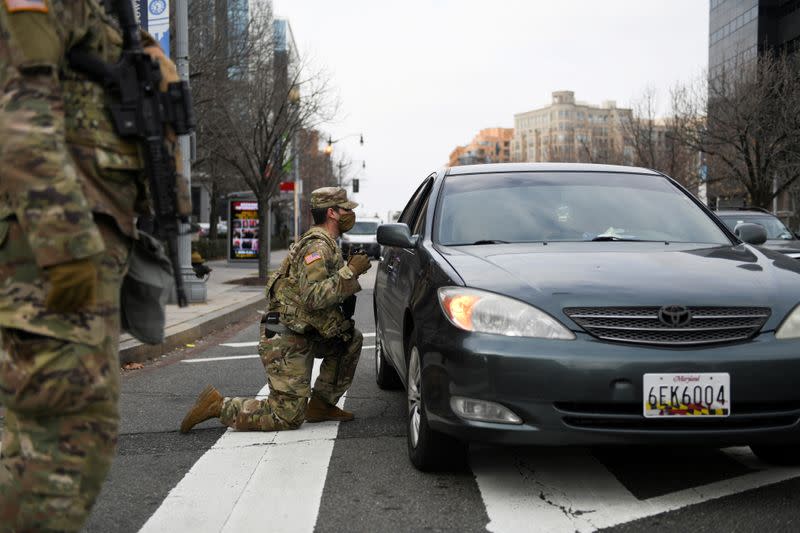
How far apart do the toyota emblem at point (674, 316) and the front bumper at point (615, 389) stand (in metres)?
0.11

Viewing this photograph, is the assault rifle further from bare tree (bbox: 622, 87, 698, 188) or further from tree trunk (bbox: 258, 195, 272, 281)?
bare tree (bbox: 622, 87, 698, 188)

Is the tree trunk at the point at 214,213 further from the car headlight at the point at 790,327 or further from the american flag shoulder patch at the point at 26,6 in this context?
the american flag shoulder patch at the point at 26,6

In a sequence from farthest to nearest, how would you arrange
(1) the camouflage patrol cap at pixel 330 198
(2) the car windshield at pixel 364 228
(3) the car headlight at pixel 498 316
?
(2) the car windshield at pixel 364 228 < (1) the camouflage patrol cap at pixel 330 198 < (3) the car headlight at pixel 498 316

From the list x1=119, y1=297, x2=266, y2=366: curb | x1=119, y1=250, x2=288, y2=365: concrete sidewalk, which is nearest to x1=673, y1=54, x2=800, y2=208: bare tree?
x1=119, y1=250, x2=288, y2=365: concrete sidewalk

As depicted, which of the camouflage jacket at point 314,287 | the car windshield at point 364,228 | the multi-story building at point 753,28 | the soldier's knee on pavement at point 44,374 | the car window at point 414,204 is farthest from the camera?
the multi-story building at point 753,28

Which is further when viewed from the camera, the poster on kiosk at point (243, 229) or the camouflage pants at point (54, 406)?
the poster on kiosk at point (243, 229)

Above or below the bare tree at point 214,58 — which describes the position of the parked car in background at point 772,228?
below

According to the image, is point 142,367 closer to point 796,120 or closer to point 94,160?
point 94,160

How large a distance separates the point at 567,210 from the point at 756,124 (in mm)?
26909

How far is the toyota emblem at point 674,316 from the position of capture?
3574 millimetres

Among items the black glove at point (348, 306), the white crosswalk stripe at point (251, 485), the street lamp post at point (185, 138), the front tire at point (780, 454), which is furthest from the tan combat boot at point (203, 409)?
the street lamp post at point (185, 138)

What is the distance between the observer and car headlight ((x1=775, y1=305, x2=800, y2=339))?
3615 mm

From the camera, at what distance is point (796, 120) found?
1114 inches

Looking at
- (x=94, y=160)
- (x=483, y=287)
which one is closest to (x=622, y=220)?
(x=483, y=287)
